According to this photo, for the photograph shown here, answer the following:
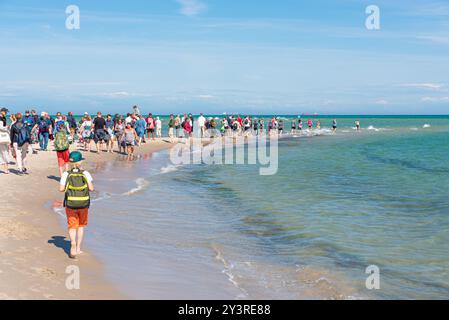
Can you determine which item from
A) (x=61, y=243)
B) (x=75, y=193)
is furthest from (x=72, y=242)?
(x=61, y=243)

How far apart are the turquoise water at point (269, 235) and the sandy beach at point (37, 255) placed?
431mm

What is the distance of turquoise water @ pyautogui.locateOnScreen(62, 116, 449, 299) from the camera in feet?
26.5

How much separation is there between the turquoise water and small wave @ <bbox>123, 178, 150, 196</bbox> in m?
0.03

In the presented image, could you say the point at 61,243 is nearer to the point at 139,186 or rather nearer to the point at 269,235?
the point at 269,235

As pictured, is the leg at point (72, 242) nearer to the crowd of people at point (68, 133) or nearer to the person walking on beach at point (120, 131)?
the crowd of people at point (68, 133)

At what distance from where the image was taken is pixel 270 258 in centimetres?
966

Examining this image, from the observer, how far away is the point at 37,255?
8.67m

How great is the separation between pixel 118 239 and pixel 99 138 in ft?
51.6

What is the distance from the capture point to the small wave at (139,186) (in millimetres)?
16203

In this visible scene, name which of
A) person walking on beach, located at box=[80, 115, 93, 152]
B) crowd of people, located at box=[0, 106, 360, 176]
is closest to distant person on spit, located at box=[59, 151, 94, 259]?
crowd of people, located at box=[0, 106, 360, 176]

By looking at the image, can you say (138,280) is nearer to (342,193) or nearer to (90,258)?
(90,258)

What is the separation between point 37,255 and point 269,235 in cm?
507

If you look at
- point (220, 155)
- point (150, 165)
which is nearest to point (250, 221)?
point (150, 165)
